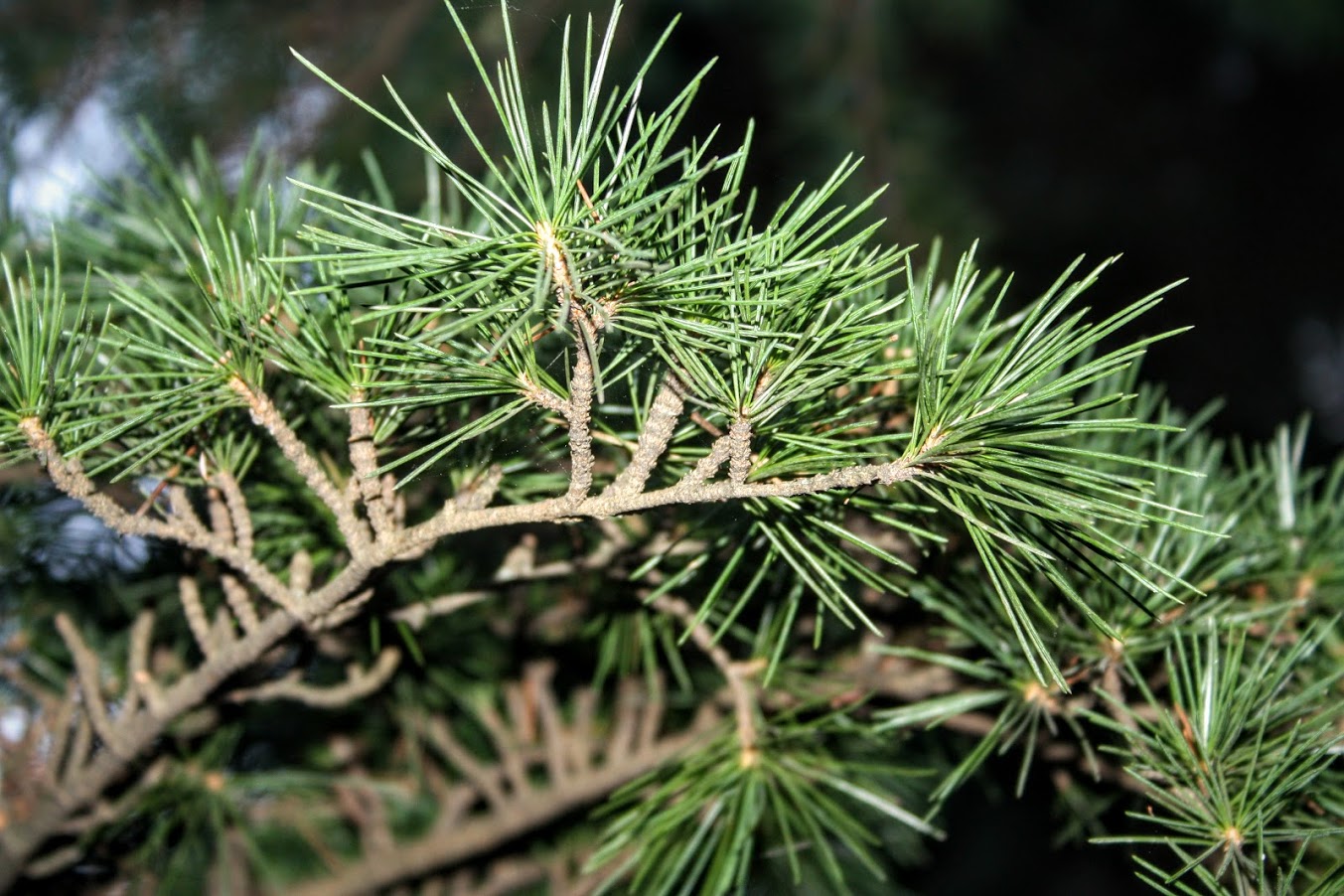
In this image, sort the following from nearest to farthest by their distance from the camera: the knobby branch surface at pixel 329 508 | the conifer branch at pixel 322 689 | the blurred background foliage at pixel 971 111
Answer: the knobby branch surface at pixel 329 508
the conifer branch at pixel 322 689
the blurred background foliage at pixel 971 111

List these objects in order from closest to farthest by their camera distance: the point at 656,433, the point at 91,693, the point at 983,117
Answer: the point at 656,433 → the point at 91,693 → the point at 983,117

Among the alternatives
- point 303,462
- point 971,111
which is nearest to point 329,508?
point 303,462

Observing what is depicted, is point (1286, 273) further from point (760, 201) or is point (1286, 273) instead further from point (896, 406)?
point (896, 406)

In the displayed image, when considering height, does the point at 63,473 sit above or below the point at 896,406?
below

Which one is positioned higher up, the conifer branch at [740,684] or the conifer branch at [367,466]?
the conifer branch at [367,466]

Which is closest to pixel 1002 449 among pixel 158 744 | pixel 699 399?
pixel 699 399

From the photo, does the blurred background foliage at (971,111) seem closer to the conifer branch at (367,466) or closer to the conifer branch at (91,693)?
the conifer branch at (367,466)

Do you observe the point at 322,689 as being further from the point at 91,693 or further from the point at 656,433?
the point at 656,433

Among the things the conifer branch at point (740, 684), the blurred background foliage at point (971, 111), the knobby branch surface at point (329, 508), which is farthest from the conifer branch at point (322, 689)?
the blurred background foliage at point (971, 111)

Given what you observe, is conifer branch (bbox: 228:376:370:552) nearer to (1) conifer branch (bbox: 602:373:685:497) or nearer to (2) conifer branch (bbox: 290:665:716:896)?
(1) conifer branch (bbox: 602:373:685:497)
